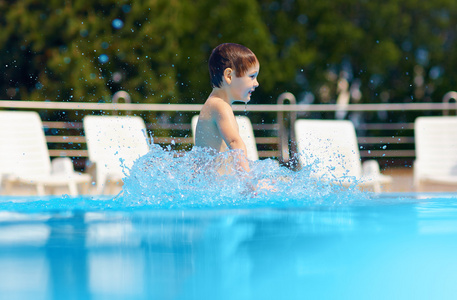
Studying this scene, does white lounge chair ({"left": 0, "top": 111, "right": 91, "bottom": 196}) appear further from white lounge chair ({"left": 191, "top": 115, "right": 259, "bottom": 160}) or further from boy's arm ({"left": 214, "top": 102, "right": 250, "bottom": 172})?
boy's arm ({"left": 214, "top": 102, "right": 250, "bottom": 172})

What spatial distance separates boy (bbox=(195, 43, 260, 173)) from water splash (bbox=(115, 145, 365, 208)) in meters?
0.21

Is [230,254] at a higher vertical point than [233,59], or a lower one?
lower

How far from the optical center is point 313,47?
10133 millimetres

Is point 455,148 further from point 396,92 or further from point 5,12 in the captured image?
point 396,92

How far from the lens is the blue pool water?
0.89m

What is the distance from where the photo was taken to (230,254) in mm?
1006

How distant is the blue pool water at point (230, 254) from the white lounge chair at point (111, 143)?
7.58 feet

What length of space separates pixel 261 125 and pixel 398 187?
155cm

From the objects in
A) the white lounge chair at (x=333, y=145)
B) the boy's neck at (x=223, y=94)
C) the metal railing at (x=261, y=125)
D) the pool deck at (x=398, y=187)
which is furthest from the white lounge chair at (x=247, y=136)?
the boy's neck at (x=223, y=94)

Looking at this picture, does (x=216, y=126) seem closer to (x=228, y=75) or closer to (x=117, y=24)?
(x=228, y=75)

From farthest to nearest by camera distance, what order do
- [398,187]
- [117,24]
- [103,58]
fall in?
[117,24] < [103,58] < [398,187]

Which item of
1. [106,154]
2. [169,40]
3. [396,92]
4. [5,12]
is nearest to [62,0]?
[5,12]

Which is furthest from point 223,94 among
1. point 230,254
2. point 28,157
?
point 28,157

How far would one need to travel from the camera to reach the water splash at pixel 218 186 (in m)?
1.84
